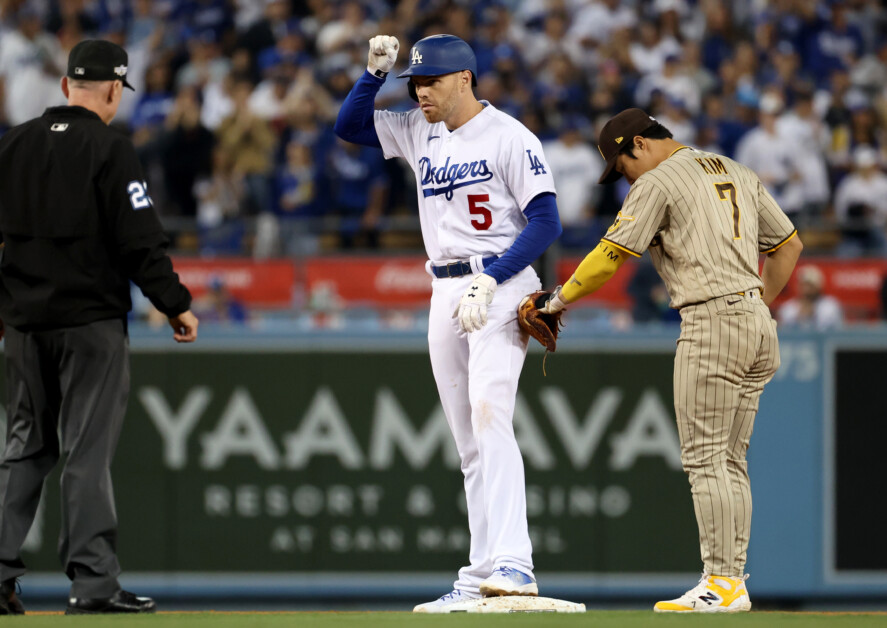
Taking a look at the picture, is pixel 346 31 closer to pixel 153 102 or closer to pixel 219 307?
pixel 153 102

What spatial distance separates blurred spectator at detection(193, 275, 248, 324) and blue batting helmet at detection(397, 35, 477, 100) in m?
5.05

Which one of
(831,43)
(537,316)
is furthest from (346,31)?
(537,316)

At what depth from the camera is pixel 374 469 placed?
8.23 m

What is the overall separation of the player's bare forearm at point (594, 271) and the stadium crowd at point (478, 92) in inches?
245

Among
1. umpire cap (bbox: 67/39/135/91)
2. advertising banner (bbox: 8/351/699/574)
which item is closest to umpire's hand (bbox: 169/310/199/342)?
umpire cap (bbox: 67/39/135/91)

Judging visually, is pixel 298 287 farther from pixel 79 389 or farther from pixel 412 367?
pixel 79 389

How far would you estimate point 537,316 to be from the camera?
5273mm

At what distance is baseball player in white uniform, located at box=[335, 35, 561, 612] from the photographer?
5250mm

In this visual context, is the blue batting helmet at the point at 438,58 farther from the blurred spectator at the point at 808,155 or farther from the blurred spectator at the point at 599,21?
the blurred spectator at the point at 599,21

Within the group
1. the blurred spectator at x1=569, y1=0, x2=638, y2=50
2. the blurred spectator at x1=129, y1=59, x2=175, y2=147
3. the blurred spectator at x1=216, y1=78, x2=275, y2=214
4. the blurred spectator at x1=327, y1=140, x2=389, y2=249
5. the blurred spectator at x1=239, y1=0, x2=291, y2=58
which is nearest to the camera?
the blurred spectator at x1=327, y1=140, x2=389, y2=249

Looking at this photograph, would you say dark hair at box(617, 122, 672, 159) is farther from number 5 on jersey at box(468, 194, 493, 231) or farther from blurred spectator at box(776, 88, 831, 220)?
blurred spectator at box(776, 88, 831, 220)

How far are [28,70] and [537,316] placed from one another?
31.3 feet

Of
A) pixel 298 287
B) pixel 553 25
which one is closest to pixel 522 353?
pixel 298 287

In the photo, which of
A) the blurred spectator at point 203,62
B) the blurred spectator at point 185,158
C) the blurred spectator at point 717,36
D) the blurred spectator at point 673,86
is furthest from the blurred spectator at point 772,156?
the blurred spectator at point 203,62
